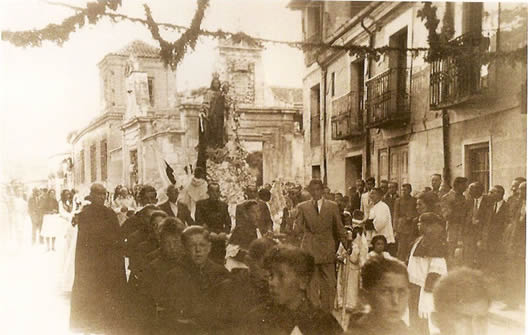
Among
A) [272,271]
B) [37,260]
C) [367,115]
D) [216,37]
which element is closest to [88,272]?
[37,260]

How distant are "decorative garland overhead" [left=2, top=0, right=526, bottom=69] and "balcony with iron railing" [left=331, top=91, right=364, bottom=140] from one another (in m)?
0.29

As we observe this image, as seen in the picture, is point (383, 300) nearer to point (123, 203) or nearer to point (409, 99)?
point (409, 99)

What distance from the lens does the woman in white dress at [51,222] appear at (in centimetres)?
363

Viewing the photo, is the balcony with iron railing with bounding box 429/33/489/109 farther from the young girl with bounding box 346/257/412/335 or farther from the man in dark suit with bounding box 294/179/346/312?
the young girl with bounding box 346/257/412/335

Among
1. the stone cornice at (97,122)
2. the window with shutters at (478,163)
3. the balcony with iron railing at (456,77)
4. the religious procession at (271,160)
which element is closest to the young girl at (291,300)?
the religious procession at (271,160)

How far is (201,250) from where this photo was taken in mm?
3158

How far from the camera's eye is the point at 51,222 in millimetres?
3674

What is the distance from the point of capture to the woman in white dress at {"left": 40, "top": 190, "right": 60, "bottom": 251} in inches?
143

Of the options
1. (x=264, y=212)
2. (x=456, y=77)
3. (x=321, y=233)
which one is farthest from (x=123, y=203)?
(x=456, y=77)

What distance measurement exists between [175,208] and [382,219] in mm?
1271

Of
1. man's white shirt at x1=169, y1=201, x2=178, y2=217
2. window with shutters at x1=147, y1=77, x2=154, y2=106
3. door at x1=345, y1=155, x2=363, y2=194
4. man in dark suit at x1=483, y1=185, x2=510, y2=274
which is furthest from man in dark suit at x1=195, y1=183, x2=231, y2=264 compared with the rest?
man in dark suit at x1=483, y1=185, x2=510, y2=274

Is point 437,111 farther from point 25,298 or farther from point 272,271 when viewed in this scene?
point 25,298

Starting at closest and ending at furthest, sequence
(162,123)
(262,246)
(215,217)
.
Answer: (262,246)
(215,217)
(162,123)

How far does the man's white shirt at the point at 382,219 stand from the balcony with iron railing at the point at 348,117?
48cm
